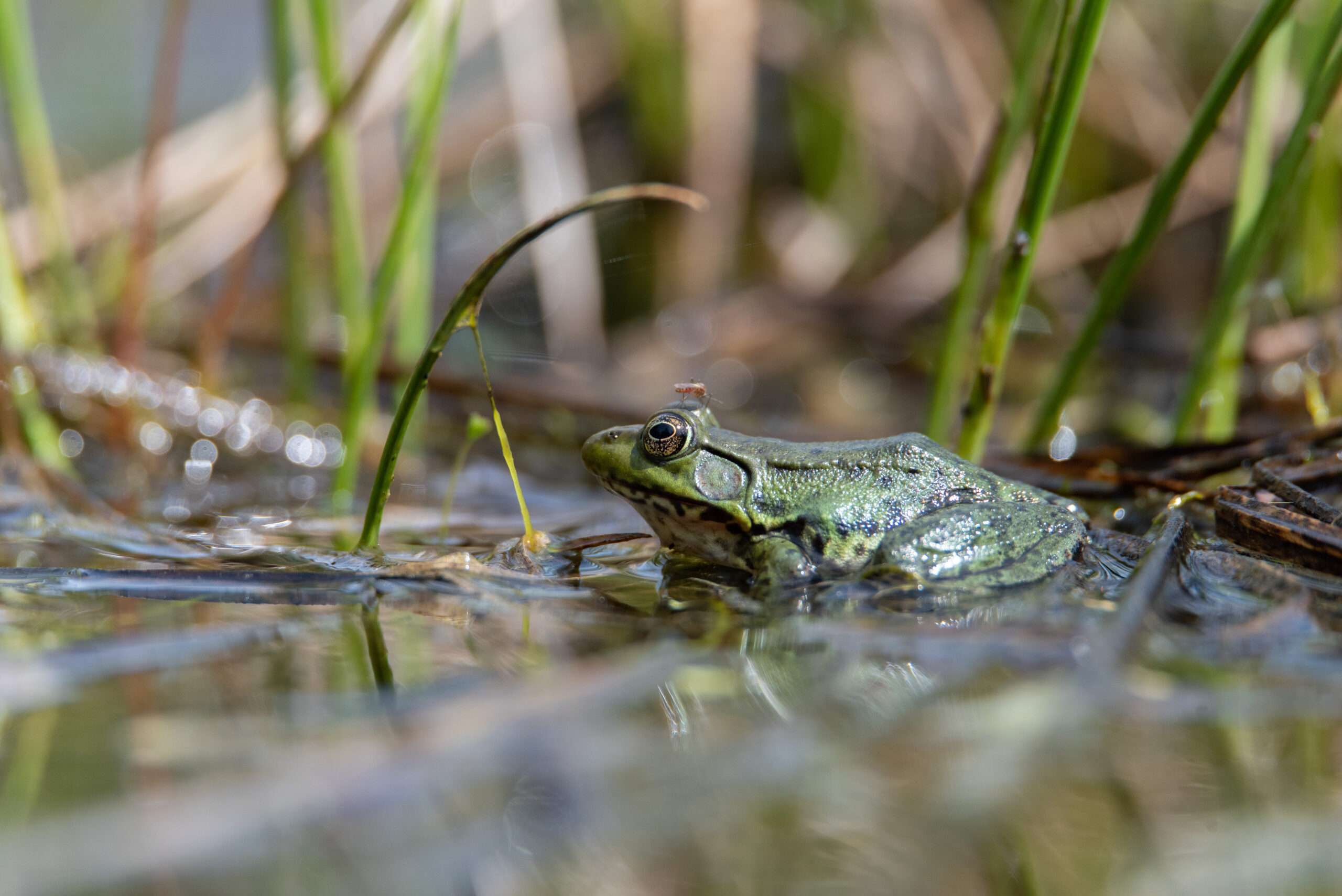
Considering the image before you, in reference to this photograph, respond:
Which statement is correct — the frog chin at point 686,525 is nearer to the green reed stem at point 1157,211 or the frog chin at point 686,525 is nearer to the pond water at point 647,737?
the pond water at point 647,737

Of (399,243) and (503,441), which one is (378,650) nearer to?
(503,441)

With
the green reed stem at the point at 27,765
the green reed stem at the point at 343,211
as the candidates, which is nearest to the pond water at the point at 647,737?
the green reed stem at the point at 27,765

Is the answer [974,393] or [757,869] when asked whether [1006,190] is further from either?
[757,869]

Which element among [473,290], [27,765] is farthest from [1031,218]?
[27,765]

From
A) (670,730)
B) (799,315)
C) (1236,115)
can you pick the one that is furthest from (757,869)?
(1236,115)

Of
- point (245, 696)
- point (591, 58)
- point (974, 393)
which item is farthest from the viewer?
point (591, 58)
